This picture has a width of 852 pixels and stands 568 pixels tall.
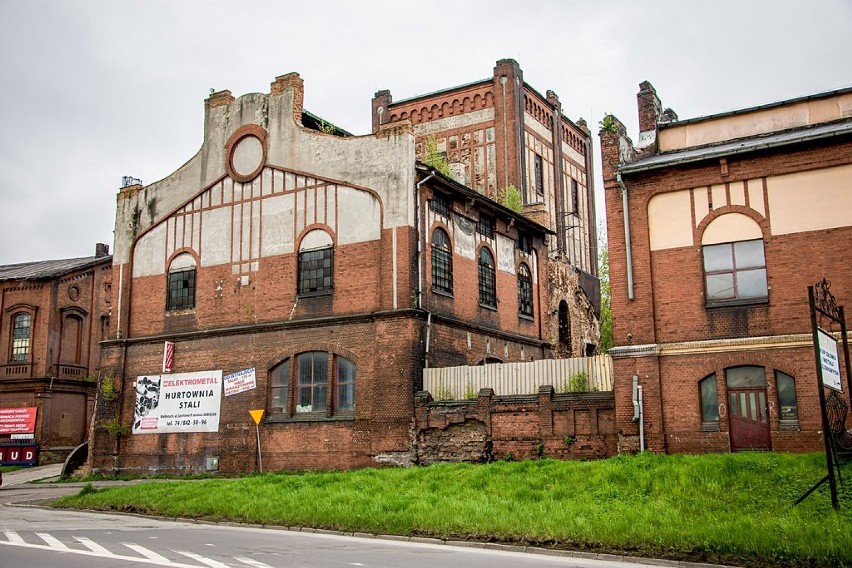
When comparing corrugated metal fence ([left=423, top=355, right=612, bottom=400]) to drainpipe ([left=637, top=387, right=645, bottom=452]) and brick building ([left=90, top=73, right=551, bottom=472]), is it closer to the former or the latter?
brick building ([left=90, top=73, right=551, bottom=472])

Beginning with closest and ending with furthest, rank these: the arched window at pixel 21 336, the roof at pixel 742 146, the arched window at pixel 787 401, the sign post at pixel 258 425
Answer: the arched window at pixel 787 401
the roof at pixel 742 146
the sign post at pixel 258 425
the arched window at pixel 21 336

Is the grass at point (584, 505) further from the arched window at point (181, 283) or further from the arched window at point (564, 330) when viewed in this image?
the arched window at point (564, 330)

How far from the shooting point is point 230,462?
28.2m

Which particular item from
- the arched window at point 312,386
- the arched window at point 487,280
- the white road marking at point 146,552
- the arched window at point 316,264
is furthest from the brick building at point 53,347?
the white road marking at point 146,552

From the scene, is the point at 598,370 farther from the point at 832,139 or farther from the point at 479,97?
the point at 479,97

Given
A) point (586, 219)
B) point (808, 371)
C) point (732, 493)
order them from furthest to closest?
1. point (586, 219)
2. point (808, 371)
3. point (732, 493)

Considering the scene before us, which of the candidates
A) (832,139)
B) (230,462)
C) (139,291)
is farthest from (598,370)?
(139,291)

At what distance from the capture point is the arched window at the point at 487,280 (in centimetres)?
3160

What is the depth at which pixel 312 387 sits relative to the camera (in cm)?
2744

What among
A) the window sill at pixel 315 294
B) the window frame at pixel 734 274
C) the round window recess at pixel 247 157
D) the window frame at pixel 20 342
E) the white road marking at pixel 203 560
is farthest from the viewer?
the window frame at pixel 20 342

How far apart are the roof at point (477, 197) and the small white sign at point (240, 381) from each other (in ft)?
29.5

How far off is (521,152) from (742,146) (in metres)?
23.3

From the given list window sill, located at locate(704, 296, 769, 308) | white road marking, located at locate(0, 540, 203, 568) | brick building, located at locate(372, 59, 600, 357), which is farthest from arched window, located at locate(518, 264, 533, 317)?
white road marking, located at locate(0, 540, 203, 568)

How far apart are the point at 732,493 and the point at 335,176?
17299 millimetres
